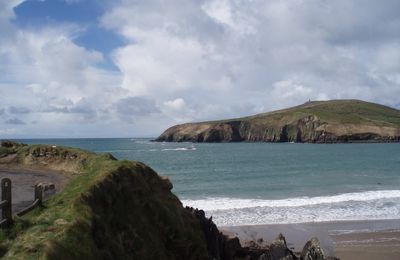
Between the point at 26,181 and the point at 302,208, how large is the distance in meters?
19.0

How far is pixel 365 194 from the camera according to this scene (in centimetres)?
3534

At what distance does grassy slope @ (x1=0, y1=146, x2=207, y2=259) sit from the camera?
8.18 meters

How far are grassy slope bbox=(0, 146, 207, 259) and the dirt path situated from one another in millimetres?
2162

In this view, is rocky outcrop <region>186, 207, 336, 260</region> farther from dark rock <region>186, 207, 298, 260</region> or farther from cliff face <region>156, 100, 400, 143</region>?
cliff face <region>156, 100, 400, 143</region>

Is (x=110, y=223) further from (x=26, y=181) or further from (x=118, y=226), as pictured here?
(x=26, y=181)

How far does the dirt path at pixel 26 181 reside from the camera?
13.5 meters

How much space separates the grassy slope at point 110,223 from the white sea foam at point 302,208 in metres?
12.4

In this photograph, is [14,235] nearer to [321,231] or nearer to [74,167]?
[74,167]

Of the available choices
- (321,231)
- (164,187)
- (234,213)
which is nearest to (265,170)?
(234,213)

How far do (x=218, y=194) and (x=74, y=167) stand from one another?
761 inches

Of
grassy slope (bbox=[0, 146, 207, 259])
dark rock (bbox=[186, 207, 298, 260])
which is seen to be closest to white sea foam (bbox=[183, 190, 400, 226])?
dark rock (bbox=[186, 207, 298, 260])

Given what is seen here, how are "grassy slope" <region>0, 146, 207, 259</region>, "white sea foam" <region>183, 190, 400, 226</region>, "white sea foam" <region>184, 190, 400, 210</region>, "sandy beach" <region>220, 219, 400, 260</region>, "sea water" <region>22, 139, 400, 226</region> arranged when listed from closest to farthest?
"grassy slope" <region>0, 146, 207, 259</region>, "sandy beach" <region>220, 219, 400, 260</region>, "white sea foam" <region>183, 190, 400, 226</region>, "sea water" <region>22, 139, 400, 226</region>, "white sea foam" <region>184, 190, 400, 210</region>

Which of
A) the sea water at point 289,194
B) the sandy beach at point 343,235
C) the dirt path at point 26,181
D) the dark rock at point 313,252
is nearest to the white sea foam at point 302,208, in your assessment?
the sea water at point 289,194

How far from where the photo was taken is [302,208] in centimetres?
2977
